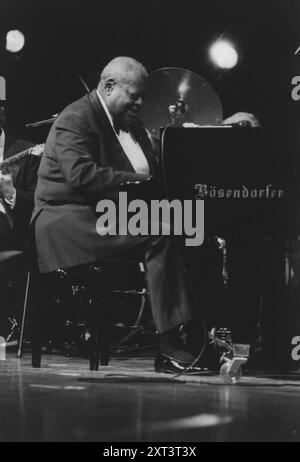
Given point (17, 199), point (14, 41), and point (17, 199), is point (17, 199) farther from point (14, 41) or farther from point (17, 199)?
point (14, 41)

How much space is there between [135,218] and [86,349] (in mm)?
1465

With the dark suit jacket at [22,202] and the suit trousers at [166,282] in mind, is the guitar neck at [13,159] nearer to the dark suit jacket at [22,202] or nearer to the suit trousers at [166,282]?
the dark suit jacket at [22,202]

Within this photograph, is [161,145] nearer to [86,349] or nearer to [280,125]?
[280,125]

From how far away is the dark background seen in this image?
511cm

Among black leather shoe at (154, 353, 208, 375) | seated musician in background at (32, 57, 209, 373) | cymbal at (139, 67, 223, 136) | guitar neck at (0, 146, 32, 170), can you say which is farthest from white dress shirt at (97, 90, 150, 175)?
guitar neck at (0, 146, 32, 170)

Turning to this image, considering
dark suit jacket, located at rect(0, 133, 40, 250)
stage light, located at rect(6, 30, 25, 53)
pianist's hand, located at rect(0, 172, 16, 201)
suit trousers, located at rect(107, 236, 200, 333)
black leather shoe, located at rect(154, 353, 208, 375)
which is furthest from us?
stage light, located at rect(6, 30, 25, 53)

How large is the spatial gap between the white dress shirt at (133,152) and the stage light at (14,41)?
202 centimetres

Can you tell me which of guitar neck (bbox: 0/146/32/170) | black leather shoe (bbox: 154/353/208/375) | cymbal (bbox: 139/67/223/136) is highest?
cymbal (bbox: 139/67/223/136)

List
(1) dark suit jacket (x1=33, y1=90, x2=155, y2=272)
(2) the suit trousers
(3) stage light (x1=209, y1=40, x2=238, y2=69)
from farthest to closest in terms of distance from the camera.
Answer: (3) stage light (x1=209, y1=40, x2=238, y2=69) → (1) dark suit jacket (x1=33, y1=90, x2=155, y2=272) → (2) the suit trousers

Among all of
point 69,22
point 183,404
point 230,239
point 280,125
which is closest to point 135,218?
point 230,239

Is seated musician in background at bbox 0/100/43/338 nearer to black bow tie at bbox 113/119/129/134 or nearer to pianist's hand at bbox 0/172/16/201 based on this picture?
pianist's hand at bbox 0/172/16/201

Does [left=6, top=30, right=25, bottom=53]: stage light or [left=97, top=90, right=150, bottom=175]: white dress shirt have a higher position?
[left=6, top=30, right=25, bottom=53]: stage light

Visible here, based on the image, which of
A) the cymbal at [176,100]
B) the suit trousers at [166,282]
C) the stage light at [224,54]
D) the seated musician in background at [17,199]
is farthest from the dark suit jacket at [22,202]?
the stage light at [224,54]

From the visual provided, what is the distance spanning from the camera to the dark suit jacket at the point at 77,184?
3.09m
